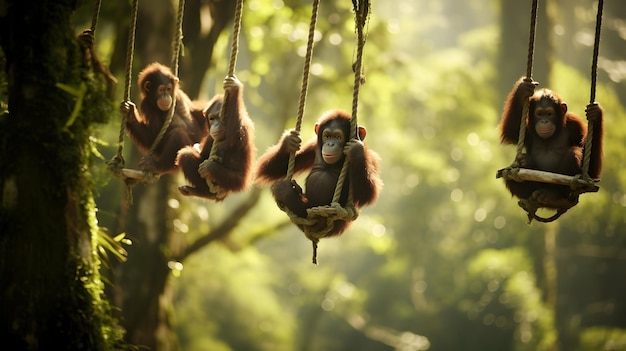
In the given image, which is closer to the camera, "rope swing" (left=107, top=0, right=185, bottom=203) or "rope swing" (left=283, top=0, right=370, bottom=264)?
"rope swing" (left=283, top=0, right=370, bottom=264)

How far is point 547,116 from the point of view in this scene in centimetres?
382

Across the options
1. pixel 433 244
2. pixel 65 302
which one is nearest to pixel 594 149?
pixel 65 302

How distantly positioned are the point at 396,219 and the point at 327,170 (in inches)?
519

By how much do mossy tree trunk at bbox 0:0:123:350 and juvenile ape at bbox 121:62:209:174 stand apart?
0.35 meters

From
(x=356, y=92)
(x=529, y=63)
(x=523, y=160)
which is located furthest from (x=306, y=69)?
(x=523, y=160)

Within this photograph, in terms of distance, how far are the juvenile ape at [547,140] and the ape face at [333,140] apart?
0.94 m

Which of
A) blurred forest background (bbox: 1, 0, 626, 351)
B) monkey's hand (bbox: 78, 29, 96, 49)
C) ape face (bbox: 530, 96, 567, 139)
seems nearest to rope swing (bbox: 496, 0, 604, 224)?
ape face (bbox: 530, 96, 567, 139)

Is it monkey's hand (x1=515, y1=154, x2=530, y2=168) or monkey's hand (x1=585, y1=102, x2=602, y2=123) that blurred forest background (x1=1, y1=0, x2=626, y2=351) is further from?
monkey's hand (x1=585, y1=102, x2=602, y2=123)

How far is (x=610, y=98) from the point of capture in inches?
529

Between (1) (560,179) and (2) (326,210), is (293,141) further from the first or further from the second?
(1) (560,179)

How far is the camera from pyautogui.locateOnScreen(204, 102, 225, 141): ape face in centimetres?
363

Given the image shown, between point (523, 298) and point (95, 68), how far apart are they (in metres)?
9.51

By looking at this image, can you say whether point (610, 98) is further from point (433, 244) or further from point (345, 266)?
point (345, 266)

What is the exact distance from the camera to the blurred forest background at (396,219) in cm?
716
